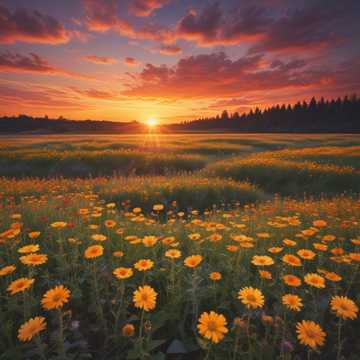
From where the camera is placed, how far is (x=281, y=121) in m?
81.1

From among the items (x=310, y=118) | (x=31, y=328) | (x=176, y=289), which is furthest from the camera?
(x=310, y=118)

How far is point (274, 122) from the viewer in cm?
8238

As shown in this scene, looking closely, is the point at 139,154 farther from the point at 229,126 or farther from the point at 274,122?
the point at 229,126

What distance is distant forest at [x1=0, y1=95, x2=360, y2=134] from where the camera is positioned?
71.1 metres

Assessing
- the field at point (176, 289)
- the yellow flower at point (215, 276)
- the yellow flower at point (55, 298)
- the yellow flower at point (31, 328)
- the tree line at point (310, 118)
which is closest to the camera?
the yellow flower at point (31, 328)

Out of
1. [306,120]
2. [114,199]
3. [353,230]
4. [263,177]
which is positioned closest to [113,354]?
[353,230]

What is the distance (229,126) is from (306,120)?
30.4 metres

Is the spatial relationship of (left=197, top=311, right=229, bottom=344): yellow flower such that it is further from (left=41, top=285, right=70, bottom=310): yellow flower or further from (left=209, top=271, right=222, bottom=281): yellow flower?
(left=41, top=285, right=70, bottom=310): yellow flower

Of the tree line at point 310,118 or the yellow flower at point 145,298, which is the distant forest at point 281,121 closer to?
the tree line at point 310,118

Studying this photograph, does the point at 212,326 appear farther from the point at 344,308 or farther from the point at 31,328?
the point at 31,328

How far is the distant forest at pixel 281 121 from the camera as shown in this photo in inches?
2798

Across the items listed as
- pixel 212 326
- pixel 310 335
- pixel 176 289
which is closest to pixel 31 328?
pixel 212 326

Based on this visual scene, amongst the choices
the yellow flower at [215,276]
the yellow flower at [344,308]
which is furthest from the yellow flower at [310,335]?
the yellow flower at [215,276]

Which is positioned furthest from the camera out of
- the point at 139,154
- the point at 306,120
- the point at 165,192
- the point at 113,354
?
the point at 306,120
